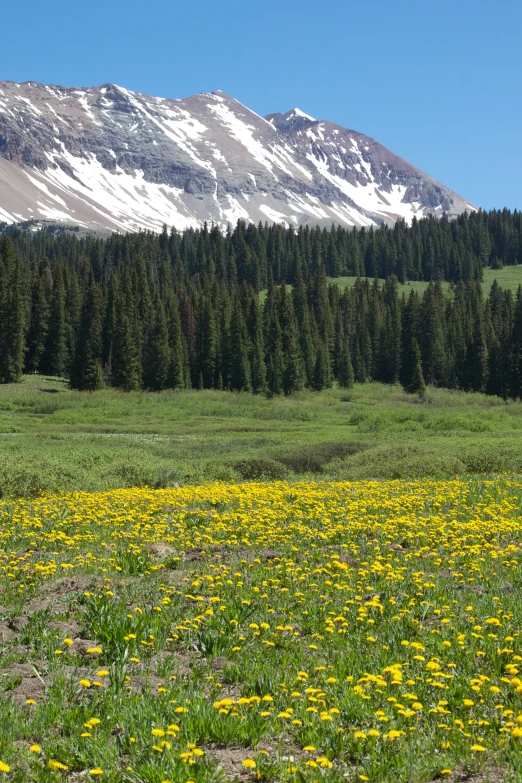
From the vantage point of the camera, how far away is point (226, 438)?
46938 mm

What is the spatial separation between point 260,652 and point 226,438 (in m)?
40.0

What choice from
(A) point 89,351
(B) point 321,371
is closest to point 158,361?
(A) point 89,351

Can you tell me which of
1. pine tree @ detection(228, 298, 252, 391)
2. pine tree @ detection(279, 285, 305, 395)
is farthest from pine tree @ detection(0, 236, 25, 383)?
pine tree @ detection(279, 285, 305, 395)

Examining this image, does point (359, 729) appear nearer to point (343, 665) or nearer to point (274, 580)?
point (343, 665)

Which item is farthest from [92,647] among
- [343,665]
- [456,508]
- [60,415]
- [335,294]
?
[335,294]

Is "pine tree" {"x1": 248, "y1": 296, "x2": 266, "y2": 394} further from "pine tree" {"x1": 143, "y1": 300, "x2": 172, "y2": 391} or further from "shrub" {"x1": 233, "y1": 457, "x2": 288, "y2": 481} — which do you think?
"shrub" {"x1": 233, "y1": 457, "x2": 288, "y2": 481}

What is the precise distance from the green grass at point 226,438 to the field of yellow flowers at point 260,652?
11.8m

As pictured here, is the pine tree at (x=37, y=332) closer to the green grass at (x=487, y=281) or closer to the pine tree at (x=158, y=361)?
the pine tree at (x=158, y=361)

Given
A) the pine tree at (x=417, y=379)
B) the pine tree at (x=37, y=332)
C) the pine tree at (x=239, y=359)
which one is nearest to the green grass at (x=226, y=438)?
the pine tree at (x=417, y=379)

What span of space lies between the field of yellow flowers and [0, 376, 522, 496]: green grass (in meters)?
11.8

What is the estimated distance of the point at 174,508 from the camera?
1542cm

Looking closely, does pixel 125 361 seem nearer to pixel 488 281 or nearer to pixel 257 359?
pixel 257 359

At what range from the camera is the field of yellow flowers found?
198 inches

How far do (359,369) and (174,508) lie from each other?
10498 centimetres
